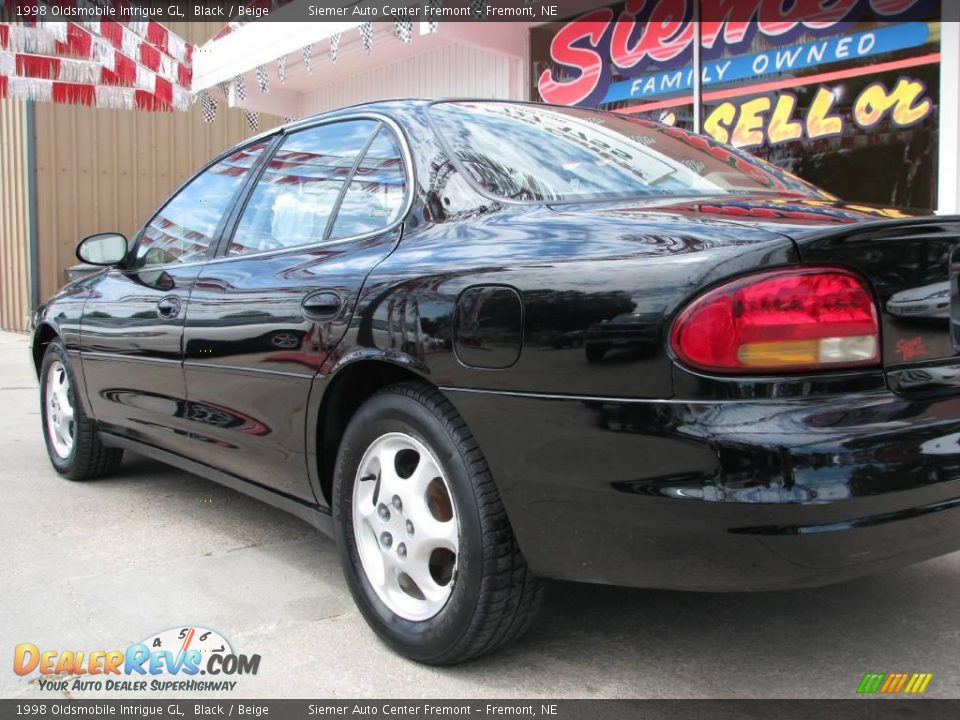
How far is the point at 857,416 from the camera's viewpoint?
1.74 m

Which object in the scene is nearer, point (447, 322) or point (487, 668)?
point (447, 322)

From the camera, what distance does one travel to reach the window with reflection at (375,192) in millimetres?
2611

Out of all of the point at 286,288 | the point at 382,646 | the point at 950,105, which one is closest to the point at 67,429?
the point at 286,288

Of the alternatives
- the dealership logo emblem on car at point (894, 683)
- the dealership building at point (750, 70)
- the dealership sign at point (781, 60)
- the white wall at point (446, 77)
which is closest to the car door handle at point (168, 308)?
the dealership logo emblem on car at point (894, 683)

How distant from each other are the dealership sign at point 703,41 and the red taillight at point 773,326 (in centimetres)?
501

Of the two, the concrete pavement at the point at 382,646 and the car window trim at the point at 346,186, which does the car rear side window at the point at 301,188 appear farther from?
the concrete pavement at the point at 382,646

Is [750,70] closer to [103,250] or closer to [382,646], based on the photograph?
[103,250]

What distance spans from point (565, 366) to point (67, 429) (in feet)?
11.1

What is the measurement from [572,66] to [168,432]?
18.6 feet

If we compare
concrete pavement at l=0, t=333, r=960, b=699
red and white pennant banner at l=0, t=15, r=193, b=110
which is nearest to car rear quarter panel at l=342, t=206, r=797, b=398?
concrete pavement at l=0, t=333, r=960, b=699

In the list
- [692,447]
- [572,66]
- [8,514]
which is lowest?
[8,514]

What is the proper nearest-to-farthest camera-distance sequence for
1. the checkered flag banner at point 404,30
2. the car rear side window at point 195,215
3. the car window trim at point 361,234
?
the car window trim at point 361,234
the car rear side window at point 195,215
the checkered flag banner at point 404,30

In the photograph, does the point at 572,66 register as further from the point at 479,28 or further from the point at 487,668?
the point at 487,668

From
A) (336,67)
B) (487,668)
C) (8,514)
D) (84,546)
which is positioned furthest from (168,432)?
(336,67)
